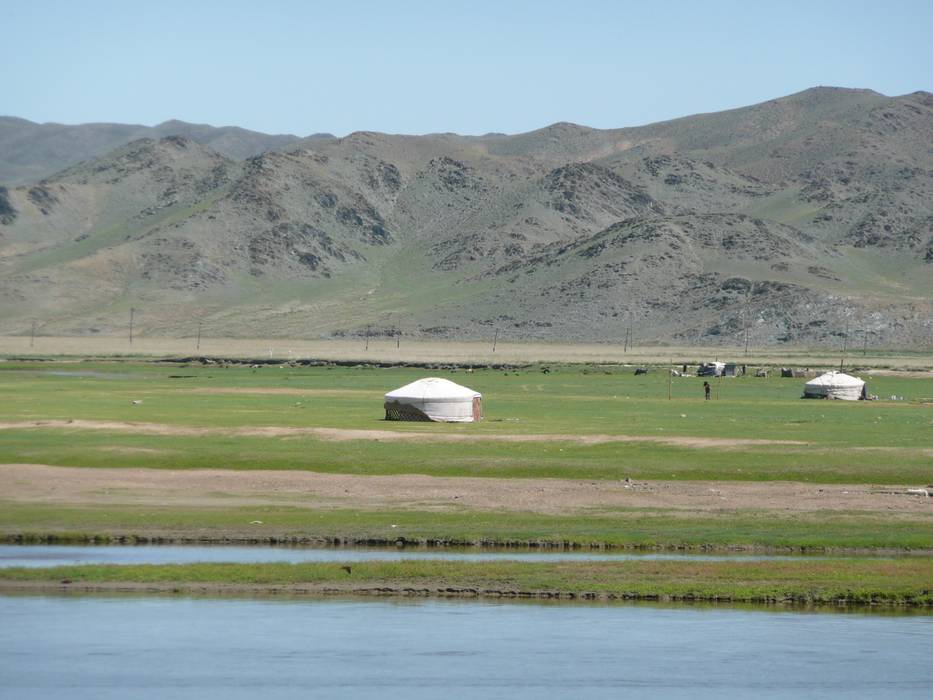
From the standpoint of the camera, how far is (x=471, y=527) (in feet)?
122

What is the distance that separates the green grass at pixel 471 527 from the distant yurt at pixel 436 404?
2550 cm

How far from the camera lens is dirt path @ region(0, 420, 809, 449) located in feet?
183

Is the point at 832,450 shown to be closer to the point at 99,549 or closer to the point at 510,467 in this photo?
the point at 510,467

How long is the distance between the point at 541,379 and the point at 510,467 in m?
72.7

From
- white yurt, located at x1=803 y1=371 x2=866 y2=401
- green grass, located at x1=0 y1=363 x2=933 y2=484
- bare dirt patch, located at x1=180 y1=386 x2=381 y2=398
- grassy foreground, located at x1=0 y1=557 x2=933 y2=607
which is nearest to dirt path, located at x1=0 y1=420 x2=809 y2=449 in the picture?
green grass, located at x1=0 y1=363 x2=933 y2=484

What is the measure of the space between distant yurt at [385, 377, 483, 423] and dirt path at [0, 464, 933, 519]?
18.7 meters

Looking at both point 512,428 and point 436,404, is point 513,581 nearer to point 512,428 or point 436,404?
point 512,428

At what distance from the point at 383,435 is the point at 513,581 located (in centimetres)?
2739

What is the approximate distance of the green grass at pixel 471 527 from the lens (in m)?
35.5

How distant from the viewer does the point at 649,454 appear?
51.9 meters

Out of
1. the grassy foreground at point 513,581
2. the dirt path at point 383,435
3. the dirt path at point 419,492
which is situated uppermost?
the dirt path at point 383,435

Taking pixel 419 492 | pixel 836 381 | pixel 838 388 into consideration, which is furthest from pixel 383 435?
pixel 836 381

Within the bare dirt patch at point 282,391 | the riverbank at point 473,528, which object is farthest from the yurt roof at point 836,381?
the riverbank at point 473,528

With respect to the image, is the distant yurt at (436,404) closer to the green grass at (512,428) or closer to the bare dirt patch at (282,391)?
the green grass at (512,428)
